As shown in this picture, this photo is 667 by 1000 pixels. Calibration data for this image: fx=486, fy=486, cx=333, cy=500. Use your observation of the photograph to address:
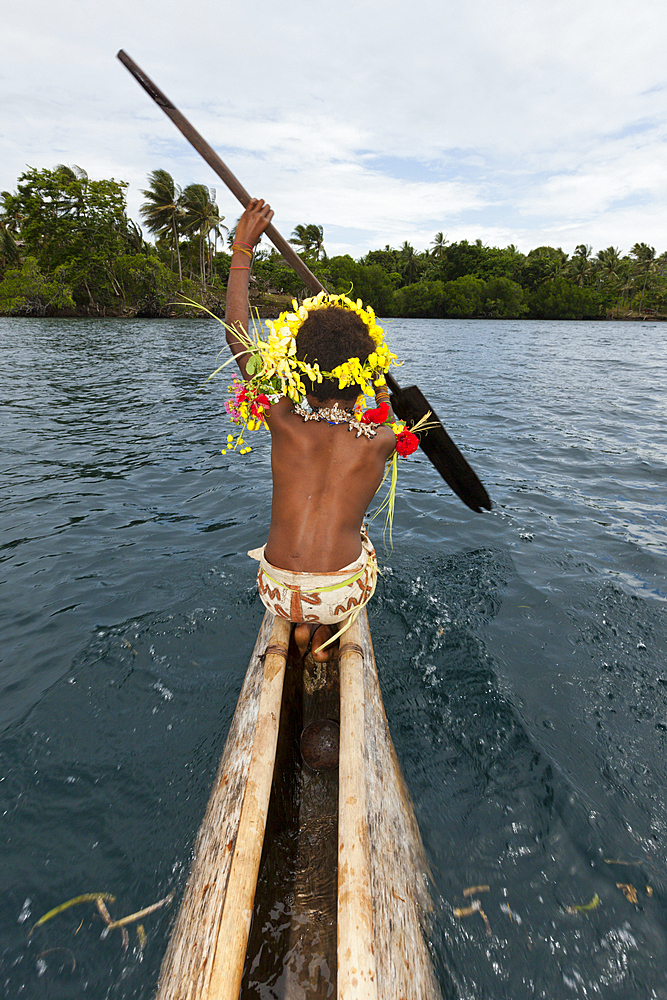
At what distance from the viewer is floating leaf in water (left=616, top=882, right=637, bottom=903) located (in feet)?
6.94

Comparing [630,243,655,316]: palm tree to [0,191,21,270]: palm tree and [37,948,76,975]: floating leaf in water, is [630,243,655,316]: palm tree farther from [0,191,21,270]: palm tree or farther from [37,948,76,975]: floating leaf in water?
[37,948,76,975]: floating leaf in water

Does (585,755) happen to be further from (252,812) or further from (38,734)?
(38,734)

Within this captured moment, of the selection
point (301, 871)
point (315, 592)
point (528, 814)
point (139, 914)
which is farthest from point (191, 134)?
point (528, 814)

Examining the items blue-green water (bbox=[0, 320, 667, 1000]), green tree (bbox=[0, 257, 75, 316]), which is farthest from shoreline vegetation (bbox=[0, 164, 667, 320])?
blue-green water (bbox=[0, 320, 667, 1000])

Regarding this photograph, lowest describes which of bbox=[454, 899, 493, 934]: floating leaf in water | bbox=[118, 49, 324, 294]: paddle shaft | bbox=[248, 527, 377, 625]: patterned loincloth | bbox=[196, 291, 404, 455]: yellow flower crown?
bbox=[454, 899, 493, 934]: floating leaf in water

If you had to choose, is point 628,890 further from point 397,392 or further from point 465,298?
point 465,298

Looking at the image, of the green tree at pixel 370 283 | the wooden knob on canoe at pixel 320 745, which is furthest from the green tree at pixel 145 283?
the wooden knob on canoe at pixel 320 745

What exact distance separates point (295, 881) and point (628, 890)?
4.90 ft

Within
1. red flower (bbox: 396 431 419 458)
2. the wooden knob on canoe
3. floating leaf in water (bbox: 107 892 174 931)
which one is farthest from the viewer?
red flower (bbox: 396 431 419 458)

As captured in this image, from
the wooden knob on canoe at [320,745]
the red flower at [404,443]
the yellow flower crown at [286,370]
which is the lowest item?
the wooden knob on canoe at [320,745]

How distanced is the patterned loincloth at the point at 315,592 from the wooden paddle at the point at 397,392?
190 cm

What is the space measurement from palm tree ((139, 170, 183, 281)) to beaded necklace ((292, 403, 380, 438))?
5286 cm

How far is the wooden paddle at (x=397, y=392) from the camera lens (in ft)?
10.8

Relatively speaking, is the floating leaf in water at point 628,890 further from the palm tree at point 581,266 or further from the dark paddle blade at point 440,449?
the palm tree at point 581,266
